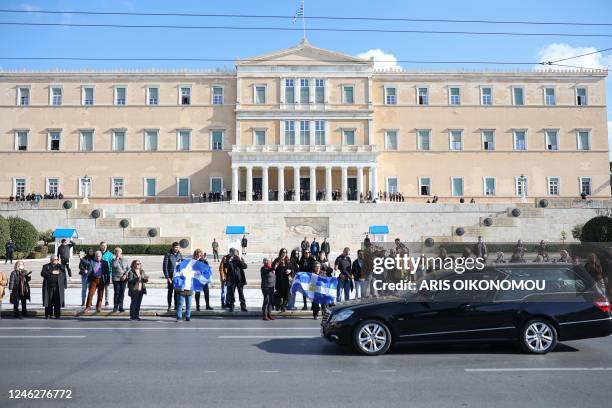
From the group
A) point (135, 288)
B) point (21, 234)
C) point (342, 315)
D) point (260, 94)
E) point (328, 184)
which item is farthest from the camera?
point (260, 94)

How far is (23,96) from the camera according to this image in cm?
5528

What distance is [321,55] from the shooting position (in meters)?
54.2

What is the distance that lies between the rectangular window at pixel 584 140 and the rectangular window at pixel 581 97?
9.82ft

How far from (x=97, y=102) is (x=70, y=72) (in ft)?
13.7

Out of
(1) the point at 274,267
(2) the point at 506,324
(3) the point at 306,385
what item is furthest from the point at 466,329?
(1) the point at 274,267

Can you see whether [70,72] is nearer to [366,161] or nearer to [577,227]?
[366,161]

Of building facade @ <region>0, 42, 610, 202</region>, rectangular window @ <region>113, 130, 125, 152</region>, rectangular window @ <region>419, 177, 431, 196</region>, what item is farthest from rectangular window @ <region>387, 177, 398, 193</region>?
rectangular window @ <region>113, 130, 125, 152</region>

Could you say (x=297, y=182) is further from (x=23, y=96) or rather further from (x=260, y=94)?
(x=23, y=96)

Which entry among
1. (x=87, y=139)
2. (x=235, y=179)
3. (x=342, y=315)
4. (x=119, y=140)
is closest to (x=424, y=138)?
(x=235, y=179)

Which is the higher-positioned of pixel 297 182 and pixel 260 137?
pixel 260 137

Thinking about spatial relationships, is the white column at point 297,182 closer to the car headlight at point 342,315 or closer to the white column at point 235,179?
the white column at point 235,179

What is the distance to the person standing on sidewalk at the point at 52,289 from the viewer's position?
14.2 m

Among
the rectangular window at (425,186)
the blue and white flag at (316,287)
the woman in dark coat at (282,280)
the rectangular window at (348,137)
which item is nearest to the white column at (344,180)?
the rectangular window at (348,137)

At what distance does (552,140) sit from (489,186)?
8.37m
